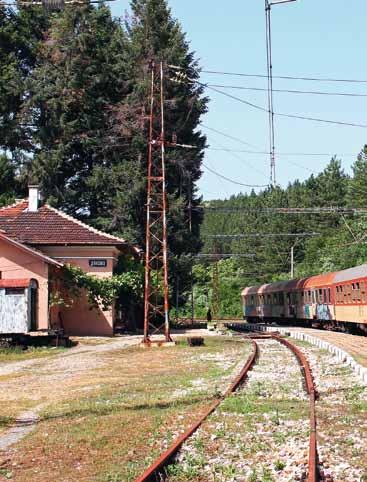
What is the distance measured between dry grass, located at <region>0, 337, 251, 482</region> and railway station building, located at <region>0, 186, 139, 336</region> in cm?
1263

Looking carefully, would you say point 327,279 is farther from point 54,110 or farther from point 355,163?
point 355,163

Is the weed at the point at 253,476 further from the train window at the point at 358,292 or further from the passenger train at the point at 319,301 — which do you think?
the train window at the point at 358,292

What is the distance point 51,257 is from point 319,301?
13.6 metres

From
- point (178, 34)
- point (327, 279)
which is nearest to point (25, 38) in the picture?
point (178, 34)

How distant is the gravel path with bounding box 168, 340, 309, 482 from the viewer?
27.3 ft

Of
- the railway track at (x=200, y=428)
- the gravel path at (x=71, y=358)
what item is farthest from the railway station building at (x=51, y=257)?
the railway track at (x=200, y=428)

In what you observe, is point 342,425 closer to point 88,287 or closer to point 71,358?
point 71,358

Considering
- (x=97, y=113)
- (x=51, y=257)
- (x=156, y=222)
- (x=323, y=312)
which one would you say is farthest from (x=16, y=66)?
(x=323, y=312)

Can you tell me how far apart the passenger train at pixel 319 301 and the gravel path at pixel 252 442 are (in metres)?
17.1

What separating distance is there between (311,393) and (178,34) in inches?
1572

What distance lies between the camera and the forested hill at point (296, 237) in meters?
83.3

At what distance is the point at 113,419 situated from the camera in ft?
39.7

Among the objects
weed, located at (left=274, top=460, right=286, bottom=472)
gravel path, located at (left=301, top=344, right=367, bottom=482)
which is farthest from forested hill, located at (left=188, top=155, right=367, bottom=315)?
weed, located at (left=274, top=460, right=286, bottom=472)

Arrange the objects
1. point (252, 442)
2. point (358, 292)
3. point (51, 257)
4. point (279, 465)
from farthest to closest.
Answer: point (51, 257) < point (358, 292) < point (252, 442) < point (279, 465)
